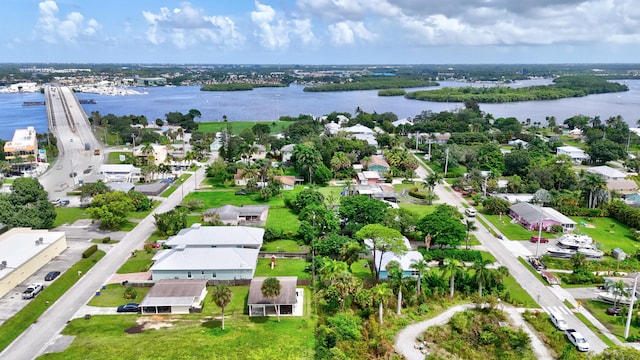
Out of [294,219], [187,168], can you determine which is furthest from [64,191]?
[294,219]

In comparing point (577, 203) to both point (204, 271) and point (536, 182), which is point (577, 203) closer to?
point (536, 182)

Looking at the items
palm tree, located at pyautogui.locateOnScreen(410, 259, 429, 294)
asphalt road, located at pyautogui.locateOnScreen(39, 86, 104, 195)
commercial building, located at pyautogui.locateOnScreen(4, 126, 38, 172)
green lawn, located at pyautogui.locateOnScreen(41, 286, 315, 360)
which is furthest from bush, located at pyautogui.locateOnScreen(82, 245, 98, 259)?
commercial building, located at pyautogui.locateOnScreen(4, 126, 38, 172)

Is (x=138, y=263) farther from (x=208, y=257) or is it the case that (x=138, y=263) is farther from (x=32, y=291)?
(x=32, y=291)

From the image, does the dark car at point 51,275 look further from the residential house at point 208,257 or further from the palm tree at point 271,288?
the palm tree at point 271,288

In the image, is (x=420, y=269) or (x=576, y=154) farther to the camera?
(x=576, y=154)

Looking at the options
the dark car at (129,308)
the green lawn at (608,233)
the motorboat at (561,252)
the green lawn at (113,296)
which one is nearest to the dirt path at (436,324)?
the motorboat at (561,252)

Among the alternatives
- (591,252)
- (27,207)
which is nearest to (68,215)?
(27,207)
